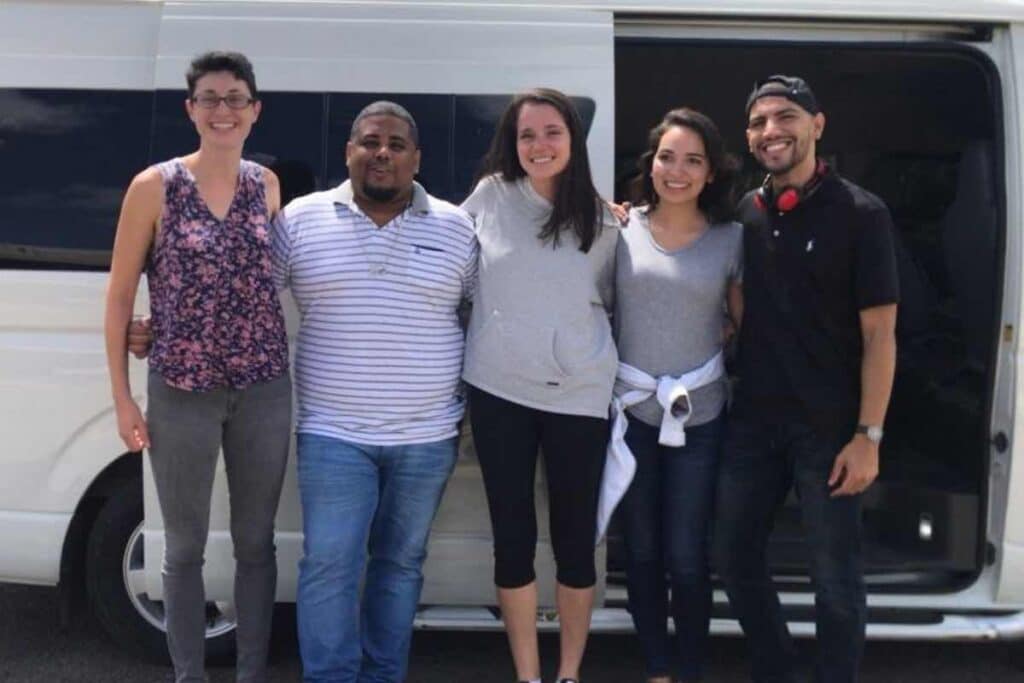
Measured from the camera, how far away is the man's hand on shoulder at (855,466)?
307 cm

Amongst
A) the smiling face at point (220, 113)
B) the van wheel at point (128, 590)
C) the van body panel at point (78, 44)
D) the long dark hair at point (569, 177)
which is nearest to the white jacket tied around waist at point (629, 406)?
the long dark hair at point (569, 177)

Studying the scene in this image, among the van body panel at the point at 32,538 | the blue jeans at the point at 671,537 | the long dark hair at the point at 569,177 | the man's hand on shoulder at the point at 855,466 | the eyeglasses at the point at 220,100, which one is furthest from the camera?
the van body panel at the point at 32,538

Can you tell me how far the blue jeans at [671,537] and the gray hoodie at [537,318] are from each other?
0.81 feet

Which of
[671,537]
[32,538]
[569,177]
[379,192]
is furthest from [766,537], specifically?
[32,538]

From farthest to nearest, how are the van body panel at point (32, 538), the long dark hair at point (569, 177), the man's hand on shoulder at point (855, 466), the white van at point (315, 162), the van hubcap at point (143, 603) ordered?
1. the van hubcap at point (143, 603)
2. the van body panel at point (32, 538)
3. the white van at point (315, 162)
4. the long dark hair at point (569, 177)
5. the man's hand on shoulder at point (855, 466)

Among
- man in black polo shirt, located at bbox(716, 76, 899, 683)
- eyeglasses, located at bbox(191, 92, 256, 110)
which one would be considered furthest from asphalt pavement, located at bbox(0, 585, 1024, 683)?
eyeglasses, located at bbox(191, 92, 256, 110)

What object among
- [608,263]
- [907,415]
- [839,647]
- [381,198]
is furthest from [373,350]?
[907,415]

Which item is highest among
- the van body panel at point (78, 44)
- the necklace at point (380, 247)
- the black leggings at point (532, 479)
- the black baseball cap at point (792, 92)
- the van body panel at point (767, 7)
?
the van body panel at point (767, 7)

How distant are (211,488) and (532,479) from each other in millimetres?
896

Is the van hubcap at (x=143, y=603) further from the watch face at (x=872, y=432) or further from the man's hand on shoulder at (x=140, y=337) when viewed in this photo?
the watch face at (x=872, y=432)

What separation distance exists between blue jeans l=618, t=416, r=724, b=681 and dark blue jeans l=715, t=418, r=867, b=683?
0.06 metres

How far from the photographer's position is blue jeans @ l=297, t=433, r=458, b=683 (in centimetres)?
321

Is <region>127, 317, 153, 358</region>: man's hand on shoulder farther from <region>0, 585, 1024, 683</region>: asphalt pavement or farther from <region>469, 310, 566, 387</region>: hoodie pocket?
<region>0, 585, 1024, 683</region>: asphalt pavement

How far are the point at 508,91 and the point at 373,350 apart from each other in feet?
3.14
